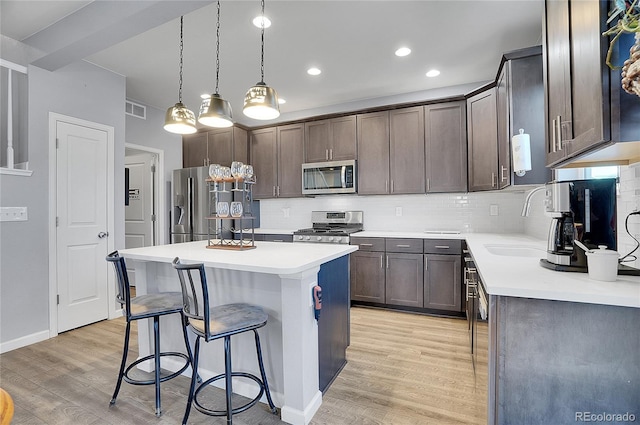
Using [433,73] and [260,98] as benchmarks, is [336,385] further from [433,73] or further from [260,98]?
[433,73]

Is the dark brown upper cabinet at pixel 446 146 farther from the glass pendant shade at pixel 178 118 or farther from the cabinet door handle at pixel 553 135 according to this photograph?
the glass pendant shade at pixel 178 118

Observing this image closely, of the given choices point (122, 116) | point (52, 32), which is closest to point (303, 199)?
point (122, 116)

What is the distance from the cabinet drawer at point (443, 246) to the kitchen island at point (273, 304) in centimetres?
153

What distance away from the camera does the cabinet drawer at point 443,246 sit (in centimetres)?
338

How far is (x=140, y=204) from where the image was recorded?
5137 millimetres

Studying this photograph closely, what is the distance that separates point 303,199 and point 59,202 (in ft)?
9.51

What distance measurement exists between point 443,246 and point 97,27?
370 centimetres

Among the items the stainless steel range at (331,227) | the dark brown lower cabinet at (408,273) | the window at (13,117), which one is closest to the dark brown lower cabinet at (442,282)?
the dark brown lower cabinet at (408,273)

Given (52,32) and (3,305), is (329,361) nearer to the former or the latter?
(3,305)

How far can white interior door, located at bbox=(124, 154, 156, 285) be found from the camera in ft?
16.3

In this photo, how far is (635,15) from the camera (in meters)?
0.81

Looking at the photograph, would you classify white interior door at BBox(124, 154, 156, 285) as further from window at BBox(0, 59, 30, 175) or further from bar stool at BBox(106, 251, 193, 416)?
bar stool at BBox(106, 251, 193, 416)
